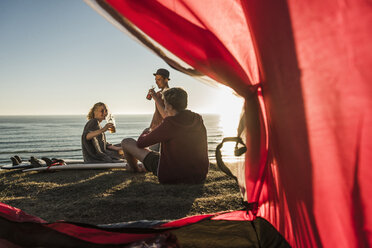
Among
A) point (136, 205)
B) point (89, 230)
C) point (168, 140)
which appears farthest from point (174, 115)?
point (89, 230)

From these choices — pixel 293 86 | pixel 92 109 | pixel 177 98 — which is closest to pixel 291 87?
pixel 293 86

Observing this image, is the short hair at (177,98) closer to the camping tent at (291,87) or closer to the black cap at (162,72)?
the camping tent at (291,87)

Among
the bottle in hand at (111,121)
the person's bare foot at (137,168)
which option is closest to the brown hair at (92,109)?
the bottle in hand at (111,121)

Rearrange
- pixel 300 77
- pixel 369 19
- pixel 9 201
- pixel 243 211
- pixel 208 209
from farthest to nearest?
pixel 9 201
pixel 208 209
pixel 243 211
pixel 300 77
pixel 369 19

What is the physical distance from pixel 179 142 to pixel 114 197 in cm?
94

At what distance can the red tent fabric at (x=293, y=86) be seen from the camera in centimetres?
93

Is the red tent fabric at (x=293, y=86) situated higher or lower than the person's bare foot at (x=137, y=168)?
higher

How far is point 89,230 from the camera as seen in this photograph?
172cm

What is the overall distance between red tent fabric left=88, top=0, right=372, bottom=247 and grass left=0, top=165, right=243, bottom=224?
984mm


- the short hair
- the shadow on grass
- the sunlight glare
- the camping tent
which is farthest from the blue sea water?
the camping tent

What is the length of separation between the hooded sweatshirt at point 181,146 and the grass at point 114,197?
146 millimetres

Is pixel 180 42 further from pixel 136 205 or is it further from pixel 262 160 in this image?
pixel 136 205

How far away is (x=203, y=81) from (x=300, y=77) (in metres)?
0.64

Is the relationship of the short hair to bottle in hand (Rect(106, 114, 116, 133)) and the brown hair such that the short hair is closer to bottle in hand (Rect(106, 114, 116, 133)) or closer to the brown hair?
bottle in hand (Rect(106, 114, 116, 133))
